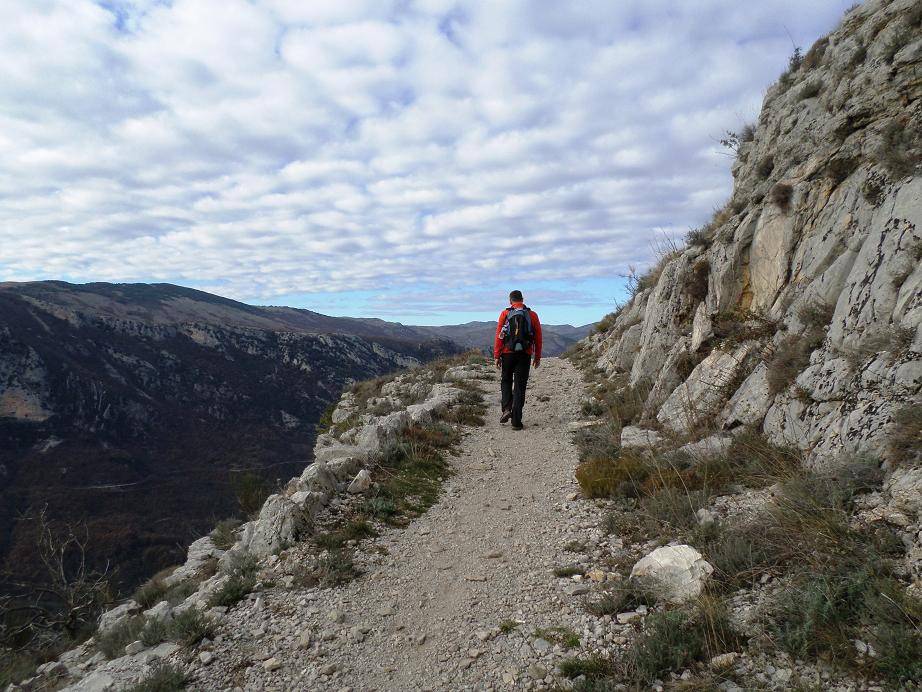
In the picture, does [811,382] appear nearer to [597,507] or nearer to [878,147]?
[597,507]

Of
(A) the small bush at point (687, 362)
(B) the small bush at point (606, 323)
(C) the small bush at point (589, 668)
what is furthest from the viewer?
(B) the small bush at point (606, 323)

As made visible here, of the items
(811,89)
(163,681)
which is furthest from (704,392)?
(811,89)

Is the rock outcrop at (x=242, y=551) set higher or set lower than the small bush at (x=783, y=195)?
lower

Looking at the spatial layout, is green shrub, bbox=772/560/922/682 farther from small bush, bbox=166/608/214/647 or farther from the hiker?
the hiker

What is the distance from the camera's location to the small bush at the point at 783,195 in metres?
8.70

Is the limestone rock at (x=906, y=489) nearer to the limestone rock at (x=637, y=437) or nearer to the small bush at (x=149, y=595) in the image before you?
the limestone rock at (x=637, y=437)

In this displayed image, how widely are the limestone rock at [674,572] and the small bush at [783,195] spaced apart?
23.8 ft

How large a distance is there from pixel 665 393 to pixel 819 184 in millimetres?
4326

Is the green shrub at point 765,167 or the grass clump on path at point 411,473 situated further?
the green shrub at point 765,167

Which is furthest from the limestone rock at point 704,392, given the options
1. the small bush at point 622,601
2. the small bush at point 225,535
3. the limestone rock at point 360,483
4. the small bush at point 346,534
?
the small bush at point 225,535

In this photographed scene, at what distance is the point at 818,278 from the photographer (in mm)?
6977

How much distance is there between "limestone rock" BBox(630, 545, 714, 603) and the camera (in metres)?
3.85

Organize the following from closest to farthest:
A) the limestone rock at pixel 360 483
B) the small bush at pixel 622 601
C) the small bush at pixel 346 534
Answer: the small bush at pixel 622 601 → the small bush at pixel 346 534 → the limestone rock at pixel 360 483

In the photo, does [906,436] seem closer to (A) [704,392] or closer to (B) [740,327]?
(A) [704,392]
